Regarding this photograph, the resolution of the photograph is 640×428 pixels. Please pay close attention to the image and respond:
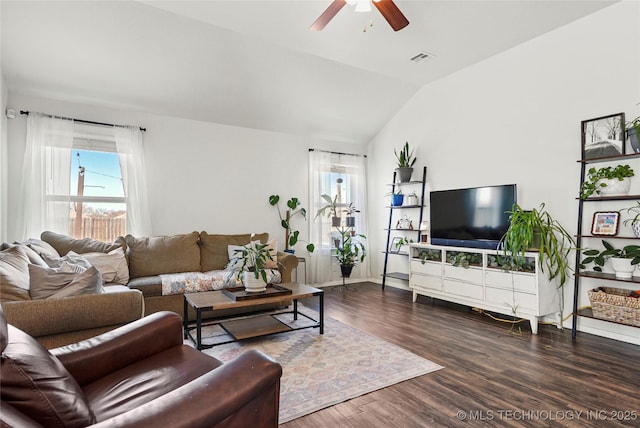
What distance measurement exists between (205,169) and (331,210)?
2147 mm

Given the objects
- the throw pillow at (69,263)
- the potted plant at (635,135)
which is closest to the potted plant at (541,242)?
the potted plant at (635,135)

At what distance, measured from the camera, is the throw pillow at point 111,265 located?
3.55 m

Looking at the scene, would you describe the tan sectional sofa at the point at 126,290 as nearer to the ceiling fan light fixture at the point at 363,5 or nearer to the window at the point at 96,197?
the window at the point at 96,197

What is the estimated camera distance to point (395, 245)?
5.34m

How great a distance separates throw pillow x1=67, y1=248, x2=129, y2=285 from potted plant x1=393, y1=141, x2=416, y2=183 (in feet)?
12.6

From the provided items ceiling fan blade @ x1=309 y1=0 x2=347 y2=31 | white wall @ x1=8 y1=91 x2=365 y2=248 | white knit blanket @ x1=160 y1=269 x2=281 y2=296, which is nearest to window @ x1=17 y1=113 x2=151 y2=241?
white wall @ x1=8 y1=91 x2=365 y2=248

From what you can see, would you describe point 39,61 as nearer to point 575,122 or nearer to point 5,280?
point 5,280

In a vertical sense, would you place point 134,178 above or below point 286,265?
above

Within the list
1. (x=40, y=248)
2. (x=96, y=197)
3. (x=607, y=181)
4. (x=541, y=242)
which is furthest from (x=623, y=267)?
(x=96, y=197)

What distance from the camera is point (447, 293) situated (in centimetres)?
419

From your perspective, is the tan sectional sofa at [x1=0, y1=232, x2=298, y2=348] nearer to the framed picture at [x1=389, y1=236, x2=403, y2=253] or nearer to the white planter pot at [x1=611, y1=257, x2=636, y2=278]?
the framed picture at [x1=389, y1=236, x2=403, y2=253]

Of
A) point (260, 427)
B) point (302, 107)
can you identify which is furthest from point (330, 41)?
point (260, 427)

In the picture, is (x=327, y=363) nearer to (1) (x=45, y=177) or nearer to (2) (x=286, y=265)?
(2) (x=286, y=265)

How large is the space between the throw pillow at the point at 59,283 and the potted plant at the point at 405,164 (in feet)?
13.5
